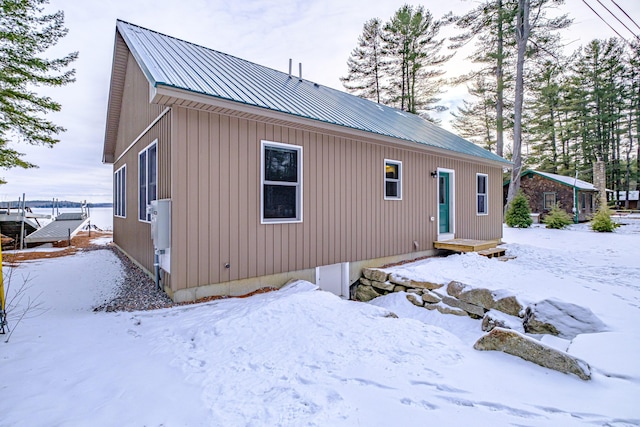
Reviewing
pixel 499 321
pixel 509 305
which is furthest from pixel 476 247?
pixel 499 321

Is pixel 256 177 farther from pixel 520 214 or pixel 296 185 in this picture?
pixel 520 214

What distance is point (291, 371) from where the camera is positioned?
251 cm

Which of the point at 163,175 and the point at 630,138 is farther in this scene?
the point at 630,138

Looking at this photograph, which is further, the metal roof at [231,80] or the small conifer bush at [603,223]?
the small conifer bush at [603,223]

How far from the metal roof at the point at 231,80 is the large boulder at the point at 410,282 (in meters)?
2.99

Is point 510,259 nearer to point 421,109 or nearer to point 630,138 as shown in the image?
point 421,109

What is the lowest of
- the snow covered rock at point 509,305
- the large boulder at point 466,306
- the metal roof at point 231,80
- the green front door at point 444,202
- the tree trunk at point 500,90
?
the large boulder at point 466,306

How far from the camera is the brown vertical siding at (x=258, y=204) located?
14.6 feet

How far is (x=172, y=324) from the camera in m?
3.53

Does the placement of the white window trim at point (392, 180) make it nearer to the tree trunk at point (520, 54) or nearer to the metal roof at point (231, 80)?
the metal roof at point (231, 80)

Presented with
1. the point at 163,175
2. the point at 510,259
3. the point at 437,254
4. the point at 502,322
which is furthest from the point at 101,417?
the point at 510,259

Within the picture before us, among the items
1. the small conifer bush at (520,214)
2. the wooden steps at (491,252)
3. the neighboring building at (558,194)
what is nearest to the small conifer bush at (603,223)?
the small conifer bush at (520,214)

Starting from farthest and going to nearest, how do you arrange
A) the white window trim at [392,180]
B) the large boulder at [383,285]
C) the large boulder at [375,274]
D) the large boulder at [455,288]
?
the white window trim at [392,180]
the large boulder at [375,274]
the large boulder at [383,285]
the large boulder at [455,288]

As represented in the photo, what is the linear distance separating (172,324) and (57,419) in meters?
1.64
